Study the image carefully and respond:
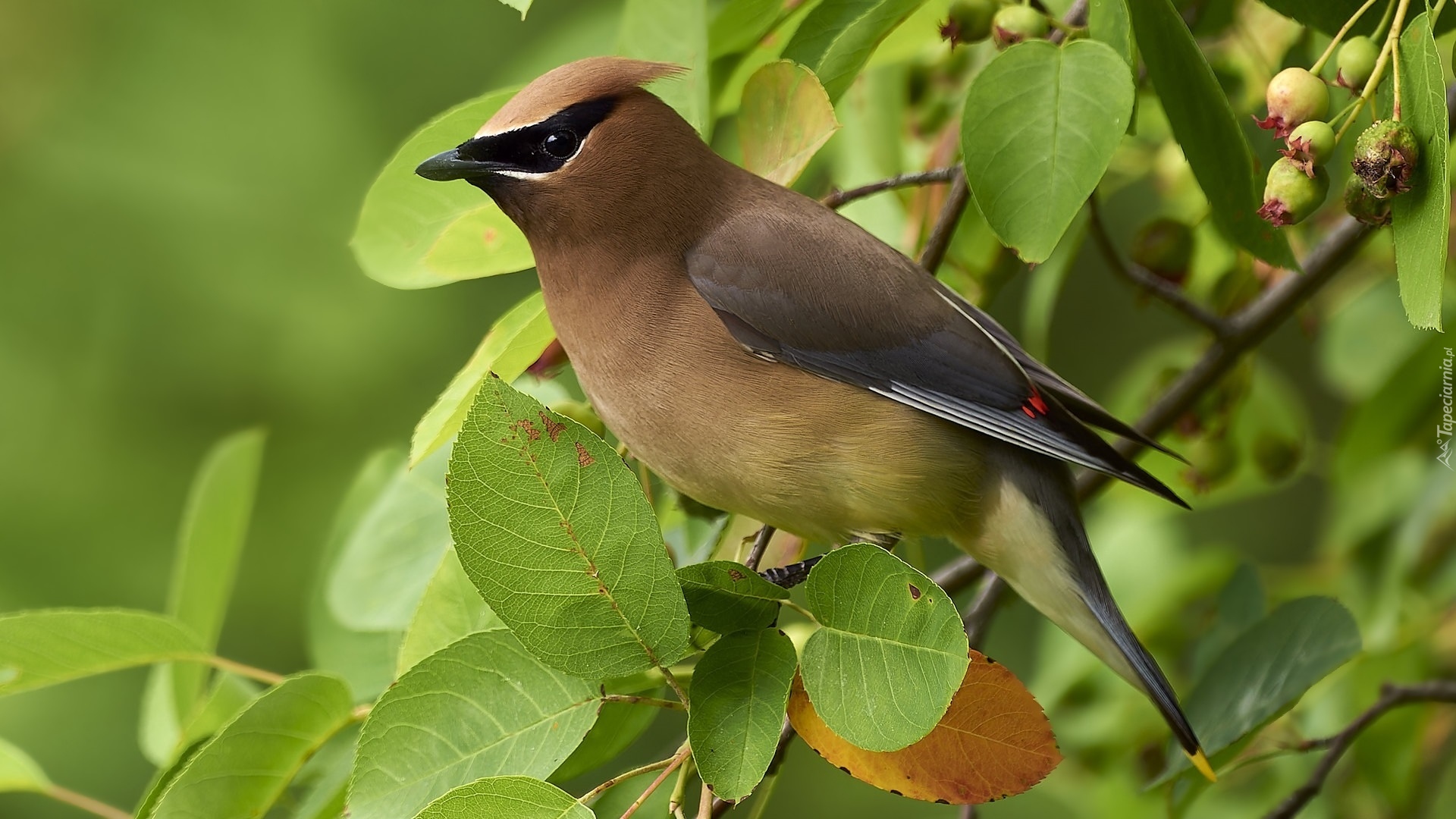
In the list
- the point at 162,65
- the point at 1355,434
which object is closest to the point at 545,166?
the point at 1355,434

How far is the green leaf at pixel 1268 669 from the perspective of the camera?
6.27 ft

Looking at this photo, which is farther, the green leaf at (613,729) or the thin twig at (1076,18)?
the thin twig at (1076,18)

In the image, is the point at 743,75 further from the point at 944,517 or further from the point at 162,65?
the point at 162,65

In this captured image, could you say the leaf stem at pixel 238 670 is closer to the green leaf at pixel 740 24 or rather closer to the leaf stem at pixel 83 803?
the leaf stem at pixel 83 803

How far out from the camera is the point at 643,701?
1.62 metres

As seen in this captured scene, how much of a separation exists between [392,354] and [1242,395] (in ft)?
8.50

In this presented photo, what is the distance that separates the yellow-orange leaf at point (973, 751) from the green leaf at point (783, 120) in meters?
0.66

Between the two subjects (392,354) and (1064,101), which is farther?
(392,354)

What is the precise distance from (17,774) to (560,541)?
0.96 m

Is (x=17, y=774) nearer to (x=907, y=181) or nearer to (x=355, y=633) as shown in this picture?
(x=355, y=633)

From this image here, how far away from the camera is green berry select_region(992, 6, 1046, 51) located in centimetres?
181

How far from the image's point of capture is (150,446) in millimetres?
4328

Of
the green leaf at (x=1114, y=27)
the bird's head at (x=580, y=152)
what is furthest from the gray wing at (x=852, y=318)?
the green leaf at (x=1114, y=27)

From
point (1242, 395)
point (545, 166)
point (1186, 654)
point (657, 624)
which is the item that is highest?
point (545, 166)
